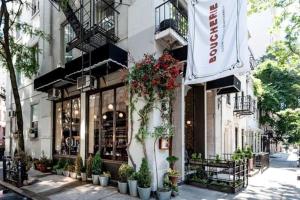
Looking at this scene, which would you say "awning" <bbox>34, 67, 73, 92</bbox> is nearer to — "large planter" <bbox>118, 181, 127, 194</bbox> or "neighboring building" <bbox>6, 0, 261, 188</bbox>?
"neighboring building" <bbox>6, 0, 261, 188</bbox>

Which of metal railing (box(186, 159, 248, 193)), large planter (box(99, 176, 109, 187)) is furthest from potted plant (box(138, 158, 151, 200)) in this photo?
metal railing (box(186, 159, 248, 193))

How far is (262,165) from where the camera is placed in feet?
50.2

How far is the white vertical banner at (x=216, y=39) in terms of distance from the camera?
22.6 feet

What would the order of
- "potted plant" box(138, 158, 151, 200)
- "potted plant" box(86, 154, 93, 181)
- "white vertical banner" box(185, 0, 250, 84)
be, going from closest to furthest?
"white vertical banner" box(185, 0, 250, 84), "potted plant" box(138, 158, 151, 200), "potted plant" box(86, 154, 93, 181)

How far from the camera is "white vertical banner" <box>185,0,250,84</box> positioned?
6875 mm

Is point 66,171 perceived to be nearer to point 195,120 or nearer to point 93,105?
point 93,105

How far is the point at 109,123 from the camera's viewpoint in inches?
419

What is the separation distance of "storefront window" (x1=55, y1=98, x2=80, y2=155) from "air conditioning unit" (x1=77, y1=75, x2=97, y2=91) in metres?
1.52

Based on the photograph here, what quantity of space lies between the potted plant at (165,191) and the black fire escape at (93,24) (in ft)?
16.1

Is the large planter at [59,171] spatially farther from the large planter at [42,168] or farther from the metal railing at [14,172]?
the metal railing at [14,172]

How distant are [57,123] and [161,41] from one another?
24.0 feet

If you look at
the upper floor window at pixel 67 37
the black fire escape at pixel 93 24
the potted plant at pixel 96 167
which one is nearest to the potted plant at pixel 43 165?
the potted plant at pixel 96 167

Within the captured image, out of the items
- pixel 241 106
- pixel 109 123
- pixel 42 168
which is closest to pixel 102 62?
pixel 109 123

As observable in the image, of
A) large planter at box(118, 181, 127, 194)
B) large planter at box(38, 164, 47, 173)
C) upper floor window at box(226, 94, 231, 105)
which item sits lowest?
large planter at box(38, 164, 47, 173)
